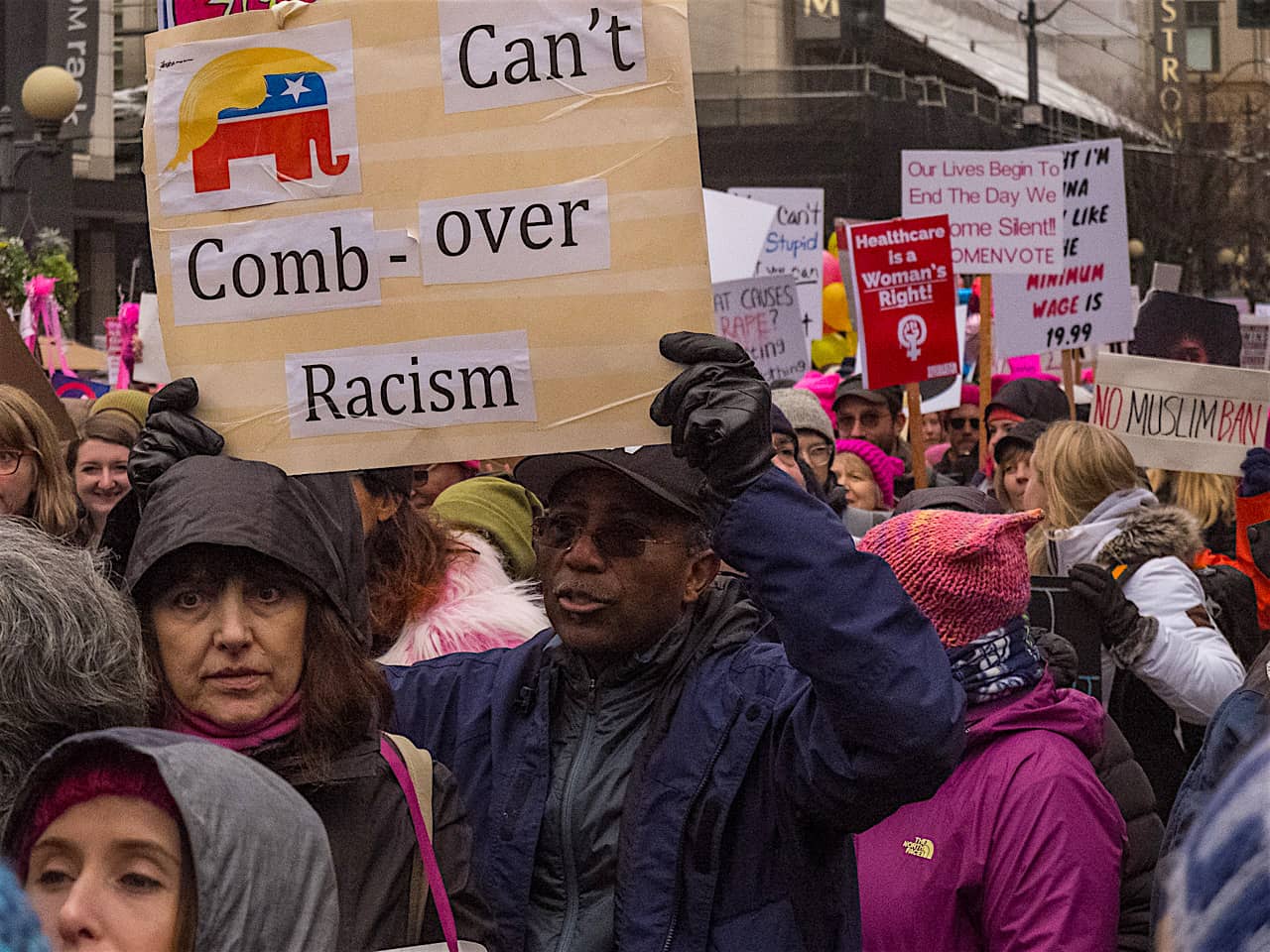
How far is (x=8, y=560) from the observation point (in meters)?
2.48

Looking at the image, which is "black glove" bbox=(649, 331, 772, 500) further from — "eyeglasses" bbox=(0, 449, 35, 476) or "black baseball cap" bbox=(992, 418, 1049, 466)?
"black baseball cap" bbox=(992, 418, 1049, 466)

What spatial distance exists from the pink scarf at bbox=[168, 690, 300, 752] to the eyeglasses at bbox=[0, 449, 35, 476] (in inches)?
78.6

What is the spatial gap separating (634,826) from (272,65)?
49.4 inches

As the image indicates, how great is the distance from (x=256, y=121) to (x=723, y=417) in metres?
0.92

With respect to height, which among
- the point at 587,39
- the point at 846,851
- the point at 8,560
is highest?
the point at 587,39

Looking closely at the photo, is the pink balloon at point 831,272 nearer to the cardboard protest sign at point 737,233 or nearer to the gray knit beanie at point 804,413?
the cardboard protest sign at point 737,233

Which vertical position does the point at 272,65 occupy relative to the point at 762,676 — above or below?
above

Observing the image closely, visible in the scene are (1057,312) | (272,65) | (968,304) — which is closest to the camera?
(272,65)

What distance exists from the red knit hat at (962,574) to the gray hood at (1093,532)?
2212 millimetres

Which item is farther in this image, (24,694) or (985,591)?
(985,591)

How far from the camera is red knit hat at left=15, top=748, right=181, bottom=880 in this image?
1.96m

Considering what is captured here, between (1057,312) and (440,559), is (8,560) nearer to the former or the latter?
(440,559)

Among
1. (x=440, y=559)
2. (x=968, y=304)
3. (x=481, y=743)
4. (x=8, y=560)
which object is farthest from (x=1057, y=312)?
(x=8, y=560)

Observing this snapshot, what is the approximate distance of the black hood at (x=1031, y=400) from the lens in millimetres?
8555
